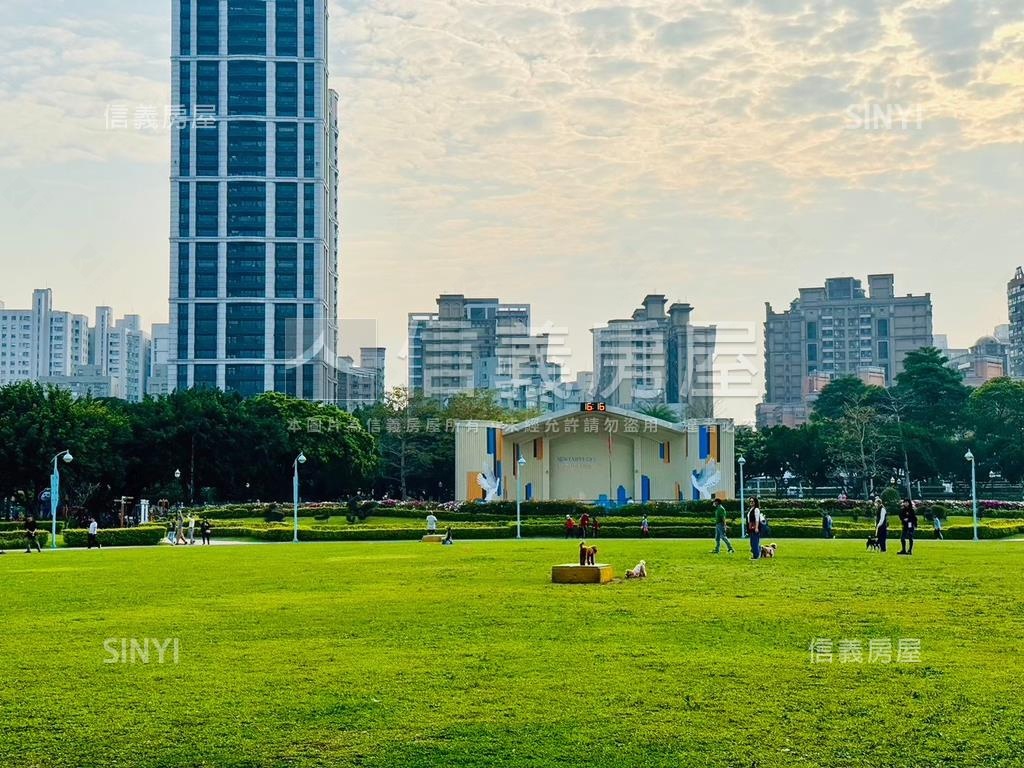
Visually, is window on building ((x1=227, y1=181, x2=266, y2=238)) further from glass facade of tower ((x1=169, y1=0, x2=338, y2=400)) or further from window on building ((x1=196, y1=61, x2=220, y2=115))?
window on building ((x1=196, y1=61, x2=220, y2=115))

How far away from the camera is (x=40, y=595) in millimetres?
20391

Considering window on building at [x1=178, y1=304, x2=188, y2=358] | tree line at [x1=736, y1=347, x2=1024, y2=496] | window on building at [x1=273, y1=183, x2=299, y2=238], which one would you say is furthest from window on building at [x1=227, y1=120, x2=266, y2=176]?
tree line at [x1=736, y1=347, x2=1024, y2=496]

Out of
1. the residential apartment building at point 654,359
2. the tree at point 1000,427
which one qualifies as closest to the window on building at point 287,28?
the residential apartment building at point 654,359

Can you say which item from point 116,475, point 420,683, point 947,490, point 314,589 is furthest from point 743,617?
point 947,490

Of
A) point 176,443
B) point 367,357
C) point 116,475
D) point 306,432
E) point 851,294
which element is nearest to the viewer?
point 116,475

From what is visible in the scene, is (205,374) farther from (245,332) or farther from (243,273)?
(243,273)

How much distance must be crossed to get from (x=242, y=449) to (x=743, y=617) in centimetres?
5750

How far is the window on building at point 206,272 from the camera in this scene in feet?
447

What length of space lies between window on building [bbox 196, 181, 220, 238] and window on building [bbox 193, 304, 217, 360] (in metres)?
8.74

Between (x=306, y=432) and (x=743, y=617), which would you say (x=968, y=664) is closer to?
(x=743, y=617)

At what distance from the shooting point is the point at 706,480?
2672 inches

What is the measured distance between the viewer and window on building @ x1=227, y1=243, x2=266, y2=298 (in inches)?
5384

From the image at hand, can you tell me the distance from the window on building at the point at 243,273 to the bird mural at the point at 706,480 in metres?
81.3

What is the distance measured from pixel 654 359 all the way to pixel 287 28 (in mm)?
63672
